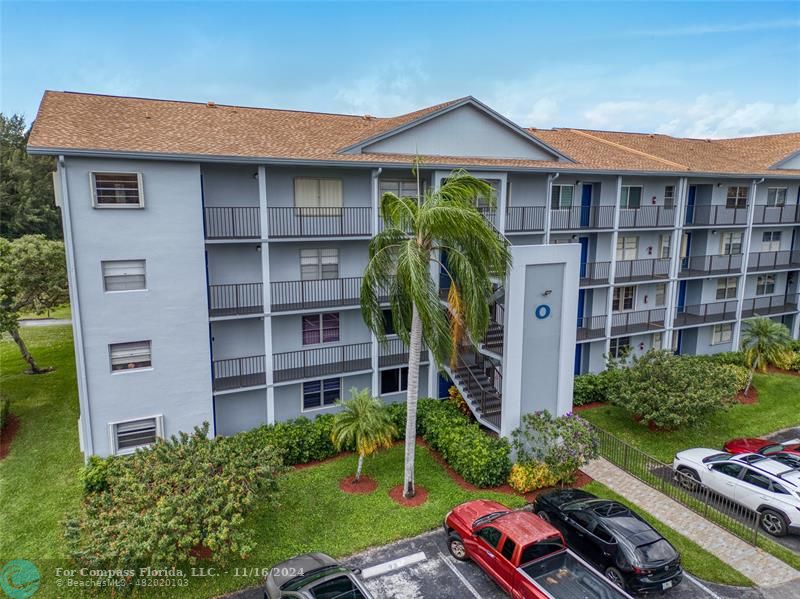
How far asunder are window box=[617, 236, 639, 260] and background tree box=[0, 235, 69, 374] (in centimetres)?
2738

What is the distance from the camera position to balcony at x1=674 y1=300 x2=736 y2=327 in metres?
26.5

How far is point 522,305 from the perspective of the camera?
Result: 15609 mm

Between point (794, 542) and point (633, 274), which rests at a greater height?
point (633, 274)

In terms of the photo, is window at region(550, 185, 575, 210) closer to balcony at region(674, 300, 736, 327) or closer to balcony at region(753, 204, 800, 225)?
balcony at region(674, 300, 736, 327)

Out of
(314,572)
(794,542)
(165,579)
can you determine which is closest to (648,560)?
(794,542)

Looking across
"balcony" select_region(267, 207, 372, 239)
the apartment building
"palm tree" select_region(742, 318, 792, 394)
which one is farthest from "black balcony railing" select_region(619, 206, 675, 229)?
"balcony" select_region(267, 207, 372, 239)

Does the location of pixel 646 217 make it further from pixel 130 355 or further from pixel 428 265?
pixel 130 355

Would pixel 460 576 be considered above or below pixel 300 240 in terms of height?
below

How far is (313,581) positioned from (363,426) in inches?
207

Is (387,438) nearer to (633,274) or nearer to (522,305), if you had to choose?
(522,305)

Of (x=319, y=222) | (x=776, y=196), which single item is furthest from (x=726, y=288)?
(x=319, y=222)

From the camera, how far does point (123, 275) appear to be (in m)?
15.2

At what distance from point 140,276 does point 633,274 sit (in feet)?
71.5

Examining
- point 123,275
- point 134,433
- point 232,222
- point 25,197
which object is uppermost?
point 25,197
